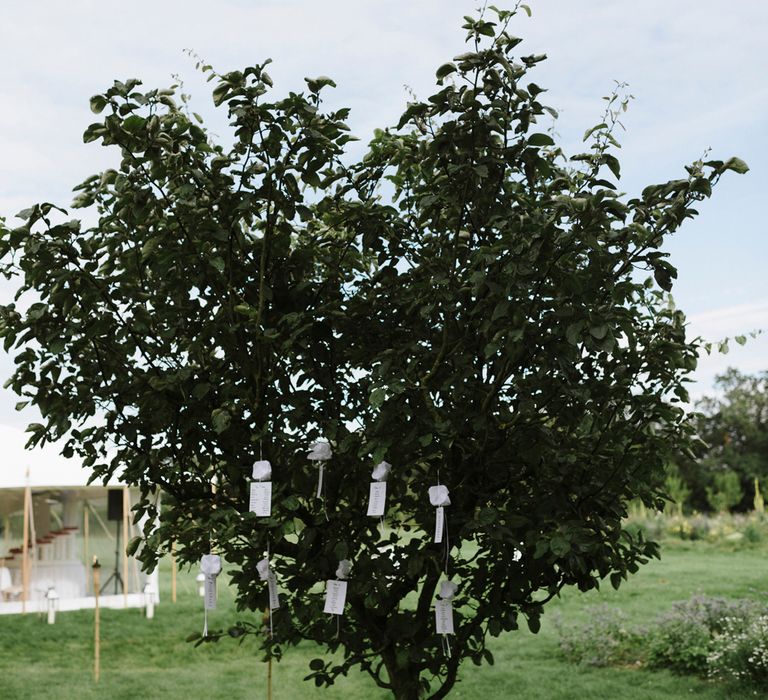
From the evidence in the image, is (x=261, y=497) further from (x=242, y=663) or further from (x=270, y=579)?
(x=242, y=663)

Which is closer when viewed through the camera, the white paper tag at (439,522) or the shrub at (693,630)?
the white paper tag at (439,522)

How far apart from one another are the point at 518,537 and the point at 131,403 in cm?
156

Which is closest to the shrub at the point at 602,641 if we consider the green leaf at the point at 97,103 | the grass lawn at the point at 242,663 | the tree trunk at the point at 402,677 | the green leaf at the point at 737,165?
the grass lawn at the point at 242,663

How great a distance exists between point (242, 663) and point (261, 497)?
292 inches

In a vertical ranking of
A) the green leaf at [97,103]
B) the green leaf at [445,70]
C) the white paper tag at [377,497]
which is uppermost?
the green leaf at [445,70]

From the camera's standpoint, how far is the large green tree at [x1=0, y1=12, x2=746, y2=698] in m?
3.08

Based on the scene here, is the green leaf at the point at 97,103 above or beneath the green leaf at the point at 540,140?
above

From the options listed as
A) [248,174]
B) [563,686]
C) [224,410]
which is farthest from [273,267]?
[563,686]

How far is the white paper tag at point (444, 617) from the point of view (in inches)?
131

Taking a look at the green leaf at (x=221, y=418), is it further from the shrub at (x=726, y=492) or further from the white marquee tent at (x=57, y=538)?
the shrub at (x=726, y=492)

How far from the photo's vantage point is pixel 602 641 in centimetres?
933

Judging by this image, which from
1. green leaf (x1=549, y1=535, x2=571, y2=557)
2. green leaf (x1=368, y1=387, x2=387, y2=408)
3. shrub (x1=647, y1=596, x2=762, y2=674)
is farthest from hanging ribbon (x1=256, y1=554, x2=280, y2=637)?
shrub (x1=647, y1=596, x2=762, y2=674)

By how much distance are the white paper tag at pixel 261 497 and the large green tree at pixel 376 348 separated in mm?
53

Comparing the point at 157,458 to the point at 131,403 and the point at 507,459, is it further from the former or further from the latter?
the point at 507,459
